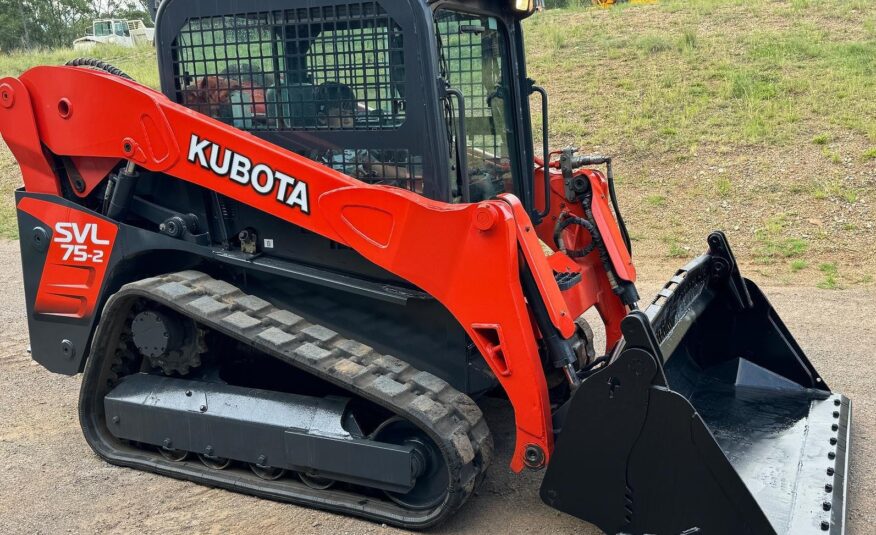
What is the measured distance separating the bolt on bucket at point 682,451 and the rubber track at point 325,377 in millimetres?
403

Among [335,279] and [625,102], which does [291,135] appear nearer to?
[335,279]

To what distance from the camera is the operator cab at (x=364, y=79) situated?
3.80 m

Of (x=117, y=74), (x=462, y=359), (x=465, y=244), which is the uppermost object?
(x=117, y=74)

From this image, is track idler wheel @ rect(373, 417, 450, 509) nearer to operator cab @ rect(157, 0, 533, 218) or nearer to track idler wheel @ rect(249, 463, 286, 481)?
track idler wheel @ rect(249, 463, 286, 481)

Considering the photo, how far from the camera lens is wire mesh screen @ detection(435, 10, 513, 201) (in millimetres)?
4254

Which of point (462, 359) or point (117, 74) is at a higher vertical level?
point (117, 74)

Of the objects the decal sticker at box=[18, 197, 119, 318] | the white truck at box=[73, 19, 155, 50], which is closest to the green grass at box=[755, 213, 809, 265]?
the decal sticker at box=[18, 197, 119, 318]

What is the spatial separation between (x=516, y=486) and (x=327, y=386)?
1070mm

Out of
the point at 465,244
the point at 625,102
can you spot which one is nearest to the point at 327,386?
the point at 465,244

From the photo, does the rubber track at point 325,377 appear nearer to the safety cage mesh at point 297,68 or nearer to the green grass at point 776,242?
the safety cage mesh at point 297,68

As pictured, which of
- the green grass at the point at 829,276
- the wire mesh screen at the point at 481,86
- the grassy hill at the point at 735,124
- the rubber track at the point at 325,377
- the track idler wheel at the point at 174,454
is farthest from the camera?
the grassy hill at the point at 735,124

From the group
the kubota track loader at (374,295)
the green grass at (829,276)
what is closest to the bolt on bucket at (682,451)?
the kubota track loader at (374,295)

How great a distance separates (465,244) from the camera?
3.60 meters

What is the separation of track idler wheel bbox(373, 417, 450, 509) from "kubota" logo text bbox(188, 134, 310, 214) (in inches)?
42.2
